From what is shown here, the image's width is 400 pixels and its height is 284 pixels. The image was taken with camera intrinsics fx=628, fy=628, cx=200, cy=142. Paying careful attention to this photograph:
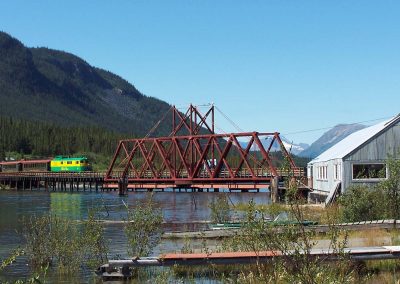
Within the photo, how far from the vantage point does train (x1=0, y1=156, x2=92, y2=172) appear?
393ft

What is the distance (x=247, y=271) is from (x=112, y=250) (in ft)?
30.6

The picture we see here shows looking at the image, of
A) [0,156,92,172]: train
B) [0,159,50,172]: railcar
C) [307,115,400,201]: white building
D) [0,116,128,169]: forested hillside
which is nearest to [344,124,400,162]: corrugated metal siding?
[307,115,400,201]: white building

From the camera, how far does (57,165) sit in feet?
405

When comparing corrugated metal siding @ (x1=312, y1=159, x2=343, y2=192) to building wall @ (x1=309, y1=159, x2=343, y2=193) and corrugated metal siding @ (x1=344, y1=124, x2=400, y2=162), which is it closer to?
building wall @ (x1=309, y1=159, x2=343, y2=193)

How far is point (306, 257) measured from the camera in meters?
9.16

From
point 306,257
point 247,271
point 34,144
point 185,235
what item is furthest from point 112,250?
point 34,144

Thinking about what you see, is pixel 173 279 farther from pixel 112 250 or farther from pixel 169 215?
pixel 169 215

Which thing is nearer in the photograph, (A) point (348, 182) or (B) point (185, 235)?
(B) point (185, 235)

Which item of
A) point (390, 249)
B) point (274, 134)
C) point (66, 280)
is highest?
point (274, 134)

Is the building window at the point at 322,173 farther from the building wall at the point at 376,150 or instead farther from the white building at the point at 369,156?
the building wall at the point at 376,150

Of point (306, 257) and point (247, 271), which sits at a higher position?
point (306, 257)

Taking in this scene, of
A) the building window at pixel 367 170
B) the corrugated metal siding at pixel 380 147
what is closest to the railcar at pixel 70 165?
the building window at pixel 367 170

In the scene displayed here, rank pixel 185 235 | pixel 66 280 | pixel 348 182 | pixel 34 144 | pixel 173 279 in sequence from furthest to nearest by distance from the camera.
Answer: pixel 34 144 < pixel 348 182 < pixel 185 235 < pixel 66 280 < pixel 173 279

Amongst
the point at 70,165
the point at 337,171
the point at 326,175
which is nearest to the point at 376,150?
the point at 337,171
